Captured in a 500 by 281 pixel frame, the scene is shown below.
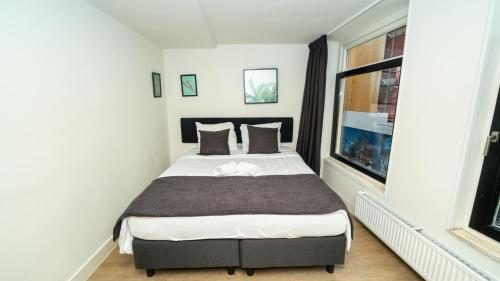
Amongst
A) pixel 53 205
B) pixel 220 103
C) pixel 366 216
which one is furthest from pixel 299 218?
pixel 220 103

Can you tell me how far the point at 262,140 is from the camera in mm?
3039

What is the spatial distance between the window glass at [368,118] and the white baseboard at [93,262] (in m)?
2.89

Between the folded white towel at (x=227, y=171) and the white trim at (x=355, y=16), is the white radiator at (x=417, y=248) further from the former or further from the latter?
the white trim at (x=355, y=16)

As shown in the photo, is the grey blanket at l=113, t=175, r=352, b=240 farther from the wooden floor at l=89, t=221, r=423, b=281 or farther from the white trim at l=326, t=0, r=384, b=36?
the white trim at l=326, t=0, r=384, b=36

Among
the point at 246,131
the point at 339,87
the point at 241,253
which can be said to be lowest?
the point at 241,253

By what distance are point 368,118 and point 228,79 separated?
2.16m

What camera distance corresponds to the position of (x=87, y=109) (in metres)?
1.74

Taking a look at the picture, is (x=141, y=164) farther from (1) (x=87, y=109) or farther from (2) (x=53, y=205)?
(2) (x=53, y=205)

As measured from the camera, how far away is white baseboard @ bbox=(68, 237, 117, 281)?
1.61 metres

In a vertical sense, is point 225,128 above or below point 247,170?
above

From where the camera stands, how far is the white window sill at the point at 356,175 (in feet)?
7.02

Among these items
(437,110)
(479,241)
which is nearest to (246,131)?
(437,110)

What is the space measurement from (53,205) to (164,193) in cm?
72

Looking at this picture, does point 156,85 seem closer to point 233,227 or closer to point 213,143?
point 213,143
